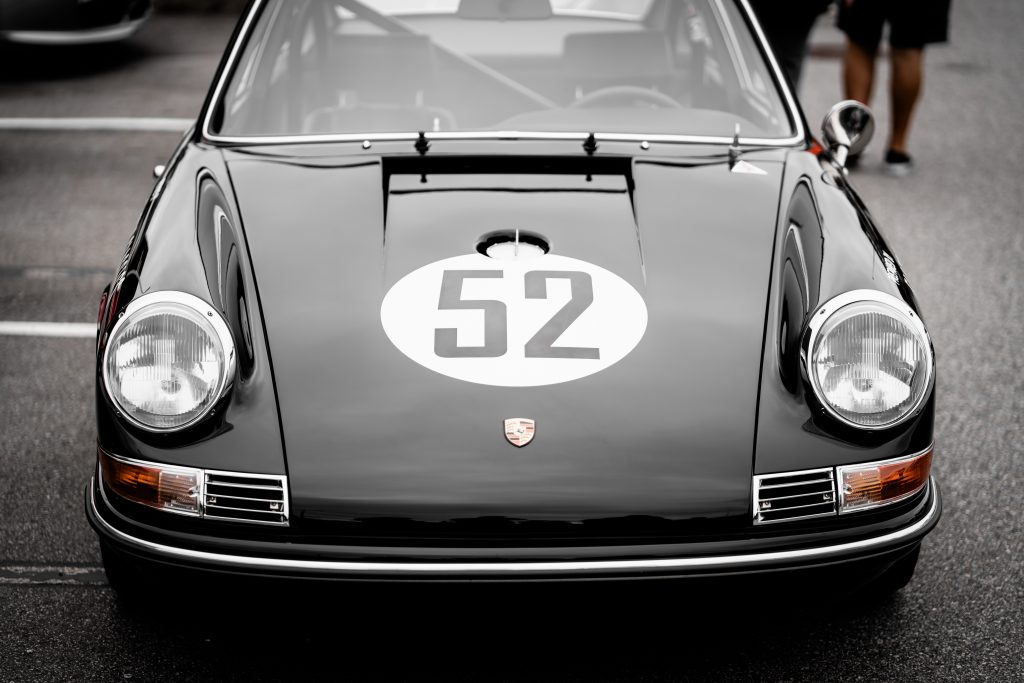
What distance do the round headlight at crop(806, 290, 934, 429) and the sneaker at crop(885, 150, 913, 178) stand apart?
3.93m

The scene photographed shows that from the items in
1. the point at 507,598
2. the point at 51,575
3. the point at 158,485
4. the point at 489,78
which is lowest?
the point at 51,575

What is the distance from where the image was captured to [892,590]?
251cm

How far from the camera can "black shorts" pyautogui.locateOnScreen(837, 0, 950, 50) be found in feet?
17.9

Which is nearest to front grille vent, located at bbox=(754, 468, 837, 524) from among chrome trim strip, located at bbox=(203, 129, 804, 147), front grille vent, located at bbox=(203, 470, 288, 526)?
front grille vent, located at bbox=(203, 470, 288, 526)

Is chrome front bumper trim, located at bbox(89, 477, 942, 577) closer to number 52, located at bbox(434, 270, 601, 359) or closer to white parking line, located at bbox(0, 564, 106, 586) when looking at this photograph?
number 52, located at bbox(434, 270, 601, 359)

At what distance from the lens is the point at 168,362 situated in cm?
205

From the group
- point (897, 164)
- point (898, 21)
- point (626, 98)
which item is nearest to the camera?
point (626, 98)

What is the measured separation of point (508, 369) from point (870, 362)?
686 mm

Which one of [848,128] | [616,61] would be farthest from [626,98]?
[848,128]

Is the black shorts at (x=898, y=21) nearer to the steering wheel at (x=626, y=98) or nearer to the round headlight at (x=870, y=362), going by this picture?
the steering wheel at (x=626, y=98)

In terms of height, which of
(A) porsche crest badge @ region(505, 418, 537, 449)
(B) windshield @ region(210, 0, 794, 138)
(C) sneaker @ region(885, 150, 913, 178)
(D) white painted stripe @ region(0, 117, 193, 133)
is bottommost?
(C) sneaker @ region(885, 150, 913, 178)

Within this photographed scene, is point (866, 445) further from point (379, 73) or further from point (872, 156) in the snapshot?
point (872, 156)

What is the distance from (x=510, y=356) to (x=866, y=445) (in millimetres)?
679

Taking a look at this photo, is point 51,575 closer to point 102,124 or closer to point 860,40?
point 102,124
